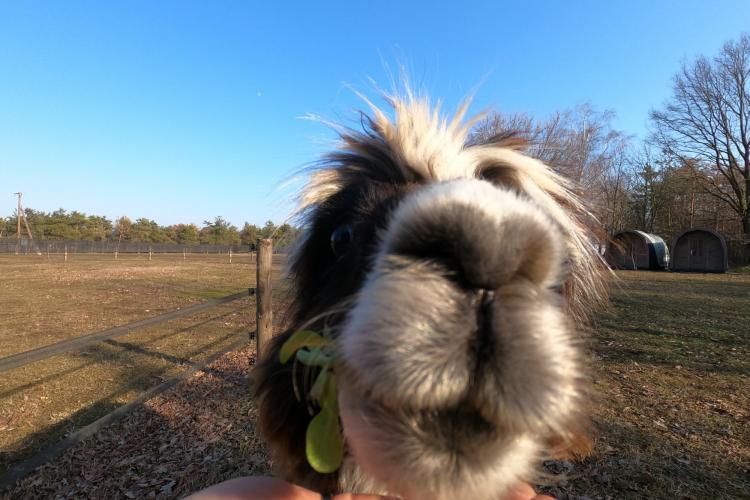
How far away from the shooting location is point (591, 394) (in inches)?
57.3

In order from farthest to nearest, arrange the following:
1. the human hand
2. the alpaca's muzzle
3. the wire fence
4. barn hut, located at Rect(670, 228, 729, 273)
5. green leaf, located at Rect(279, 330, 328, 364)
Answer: the wire fence → barn hut, located at Rect(670, 228, 729, 273) → the human hand → green leaf, located at Rect(279, 330, 328, 364) → the alpaca's muzzle

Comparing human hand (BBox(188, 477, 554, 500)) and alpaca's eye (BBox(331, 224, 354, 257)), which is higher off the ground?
alpaca's eye (BBox(331, 224, 354, 257))

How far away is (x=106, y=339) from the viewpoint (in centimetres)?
617

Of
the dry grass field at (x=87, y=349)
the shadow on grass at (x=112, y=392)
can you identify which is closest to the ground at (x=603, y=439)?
the dry grass field at (x=87, y=349)

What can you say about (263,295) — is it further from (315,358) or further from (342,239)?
(315,358)

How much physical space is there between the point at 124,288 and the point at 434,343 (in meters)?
22.7

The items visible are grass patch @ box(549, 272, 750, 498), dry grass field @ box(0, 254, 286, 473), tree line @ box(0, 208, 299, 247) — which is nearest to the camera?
grass patch @ box(549, 272, 750, 498)

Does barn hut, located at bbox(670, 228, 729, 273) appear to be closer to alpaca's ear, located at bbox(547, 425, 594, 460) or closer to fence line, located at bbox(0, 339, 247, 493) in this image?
fence line, located at bbox(0, 339, 247, 493)

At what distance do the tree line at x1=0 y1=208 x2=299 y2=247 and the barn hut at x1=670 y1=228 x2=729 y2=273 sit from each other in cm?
7308

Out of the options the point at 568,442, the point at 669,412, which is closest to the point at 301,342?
the point at 568,442

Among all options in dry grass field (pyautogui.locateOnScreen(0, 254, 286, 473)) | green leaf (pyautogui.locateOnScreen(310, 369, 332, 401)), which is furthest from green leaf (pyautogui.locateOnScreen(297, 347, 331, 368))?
dry grass field (pyautogui.locateOnScreen(0, 254, 286, 473))

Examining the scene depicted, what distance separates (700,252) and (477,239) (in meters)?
39.6

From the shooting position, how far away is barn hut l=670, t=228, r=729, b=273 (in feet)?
105

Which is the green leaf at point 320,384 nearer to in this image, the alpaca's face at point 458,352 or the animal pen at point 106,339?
the alpaca's face at point 458,352
